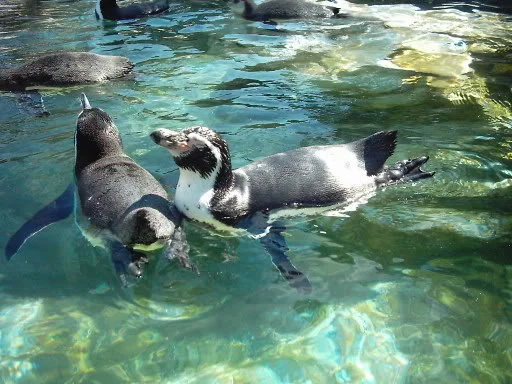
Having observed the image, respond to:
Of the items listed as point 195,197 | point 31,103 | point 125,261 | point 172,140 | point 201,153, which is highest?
point 172,140

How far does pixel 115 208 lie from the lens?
12.9ft

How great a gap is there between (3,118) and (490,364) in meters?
5.36

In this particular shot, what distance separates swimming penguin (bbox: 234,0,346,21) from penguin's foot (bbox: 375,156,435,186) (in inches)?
265

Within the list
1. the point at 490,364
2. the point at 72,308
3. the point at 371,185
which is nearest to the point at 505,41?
the point at 371,185

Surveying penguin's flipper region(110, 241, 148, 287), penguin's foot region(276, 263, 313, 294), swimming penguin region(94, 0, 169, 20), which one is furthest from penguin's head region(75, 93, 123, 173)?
swimming penguin region(94, 0, 169, 20)

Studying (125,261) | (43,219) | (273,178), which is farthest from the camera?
(273,178)

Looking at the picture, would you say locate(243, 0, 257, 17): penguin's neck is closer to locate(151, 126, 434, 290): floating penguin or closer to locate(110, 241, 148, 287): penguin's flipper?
locate(151, 126, 434, 290): floating penguin

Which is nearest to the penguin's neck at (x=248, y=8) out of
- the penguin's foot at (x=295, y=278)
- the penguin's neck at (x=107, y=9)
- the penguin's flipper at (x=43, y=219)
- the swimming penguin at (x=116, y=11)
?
the swimming penguin at (x=116, y=11)

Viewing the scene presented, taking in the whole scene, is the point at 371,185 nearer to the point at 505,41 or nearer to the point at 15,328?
the point at 15,328

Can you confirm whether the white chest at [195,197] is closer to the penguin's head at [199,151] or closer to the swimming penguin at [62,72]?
the penguin's head at [199,151]

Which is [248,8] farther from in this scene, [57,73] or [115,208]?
[115,208]

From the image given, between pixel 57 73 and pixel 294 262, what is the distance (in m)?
4.77

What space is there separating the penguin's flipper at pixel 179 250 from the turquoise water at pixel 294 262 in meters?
0.10

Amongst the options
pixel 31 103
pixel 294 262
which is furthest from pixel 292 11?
pixel 294 262
